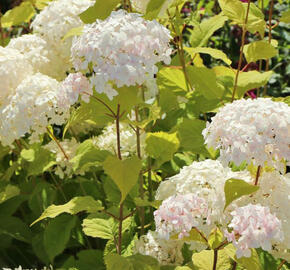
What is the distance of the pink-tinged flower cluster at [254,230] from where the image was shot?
102 cm

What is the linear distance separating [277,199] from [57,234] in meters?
0.91

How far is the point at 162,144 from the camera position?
163 centimetres

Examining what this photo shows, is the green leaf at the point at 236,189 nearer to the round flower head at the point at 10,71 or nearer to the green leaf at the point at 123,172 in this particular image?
the green leaf at the point at 123,172

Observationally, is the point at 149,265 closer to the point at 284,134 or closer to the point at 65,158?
the point at 284,134

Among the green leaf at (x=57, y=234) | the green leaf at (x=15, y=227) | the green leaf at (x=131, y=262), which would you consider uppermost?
the green leaf at (x=131, y=262)

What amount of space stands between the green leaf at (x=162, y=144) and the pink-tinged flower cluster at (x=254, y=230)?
0.59m

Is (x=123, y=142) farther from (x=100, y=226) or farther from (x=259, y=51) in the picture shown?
(x=259, y=51)

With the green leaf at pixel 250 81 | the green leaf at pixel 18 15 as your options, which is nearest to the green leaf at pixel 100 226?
the green leaf at pixel 250 81

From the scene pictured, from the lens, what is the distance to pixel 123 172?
4.33 feet

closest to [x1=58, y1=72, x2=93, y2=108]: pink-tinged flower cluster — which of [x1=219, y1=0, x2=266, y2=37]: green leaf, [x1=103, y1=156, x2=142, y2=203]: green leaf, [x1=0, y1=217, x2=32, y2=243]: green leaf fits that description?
[x1=103, y1=156, x2=142, y2=203]: green leaf

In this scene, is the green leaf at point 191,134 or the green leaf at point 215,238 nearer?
the green leaf at point 215,238

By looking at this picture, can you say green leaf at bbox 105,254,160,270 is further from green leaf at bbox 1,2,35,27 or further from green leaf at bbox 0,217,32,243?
green leaf at bbox 1,2,35,27

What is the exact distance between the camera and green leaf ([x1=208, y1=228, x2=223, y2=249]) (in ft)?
3.94

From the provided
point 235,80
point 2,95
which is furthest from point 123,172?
point 2,95
